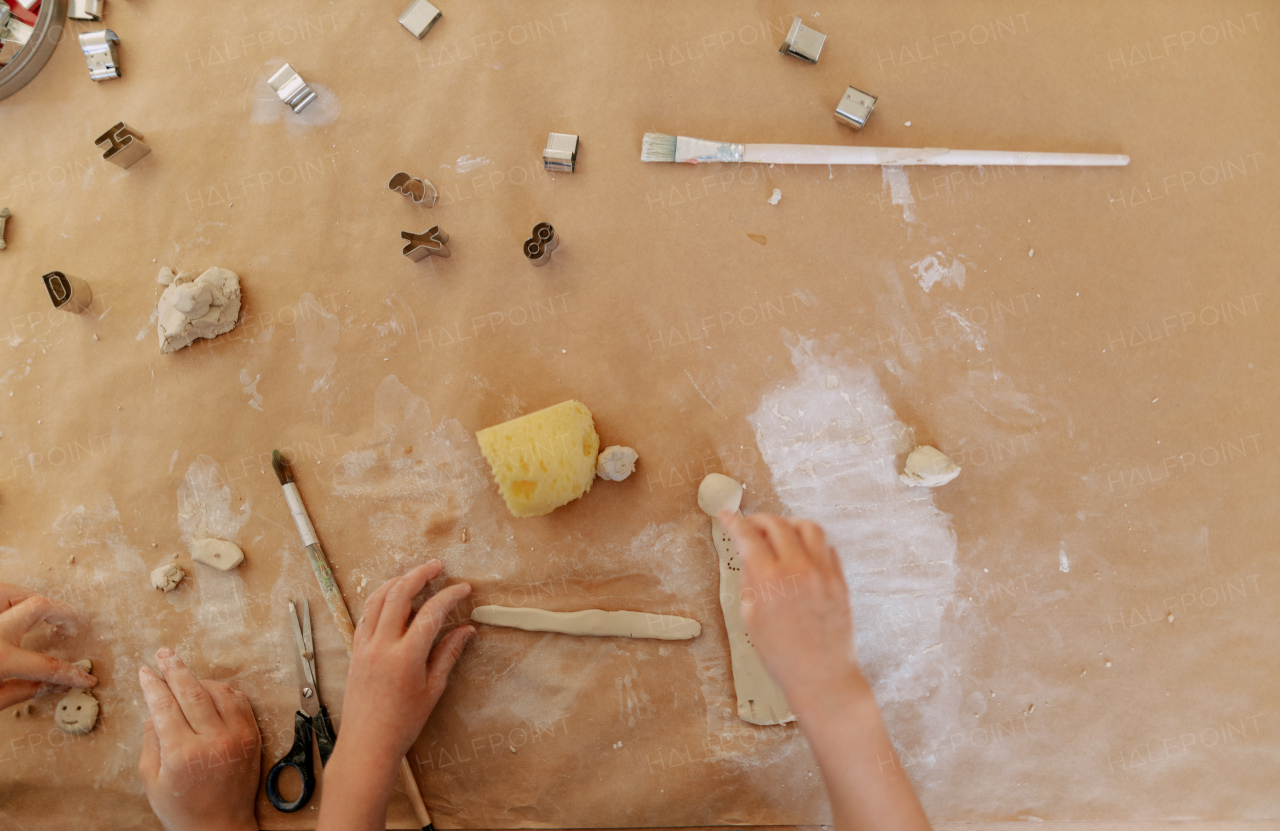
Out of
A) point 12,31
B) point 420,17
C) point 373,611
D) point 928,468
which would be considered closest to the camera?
point 928,468

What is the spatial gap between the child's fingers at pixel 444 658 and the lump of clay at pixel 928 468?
5.90 ft

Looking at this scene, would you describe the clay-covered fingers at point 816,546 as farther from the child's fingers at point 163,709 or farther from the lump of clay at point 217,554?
the child's fingers at point 163,709

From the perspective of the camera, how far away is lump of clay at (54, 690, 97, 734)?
273 cm

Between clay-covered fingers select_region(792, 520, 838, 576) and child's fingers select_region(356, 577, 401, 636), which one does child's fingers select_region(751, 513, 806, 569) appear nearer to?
clay-covered fingers select_region(792, 520, 838, 576)

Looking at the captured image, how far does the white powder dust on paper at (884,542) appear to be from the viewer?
8.48ft

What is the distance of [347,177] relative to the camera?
2.77m

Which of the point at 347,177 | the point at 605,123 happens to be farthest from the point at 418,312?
the point at 605,123

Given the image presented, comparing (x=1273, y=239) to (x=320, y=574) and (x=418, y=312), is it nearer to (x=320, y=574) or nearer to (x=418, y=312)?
(x=418, y=312)

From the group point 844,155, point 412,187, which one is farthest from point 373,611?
point 844,155

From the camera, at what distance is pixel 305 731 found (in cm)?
267

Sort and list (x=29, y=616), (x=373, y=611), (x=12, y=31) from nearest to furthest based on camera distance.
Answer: (x=373, y=611), (x=29, y=616), (x=12, y=31)

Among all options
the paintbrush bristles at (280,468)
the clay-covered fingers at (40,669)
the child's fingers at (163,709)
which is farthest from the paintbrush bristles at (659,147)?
the clay-covered fingers at (40,669)

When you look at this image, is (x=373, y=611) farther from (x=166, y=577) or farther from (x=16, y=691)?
(x=16, y=691)

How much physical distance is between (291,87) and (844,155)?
2265 mm
